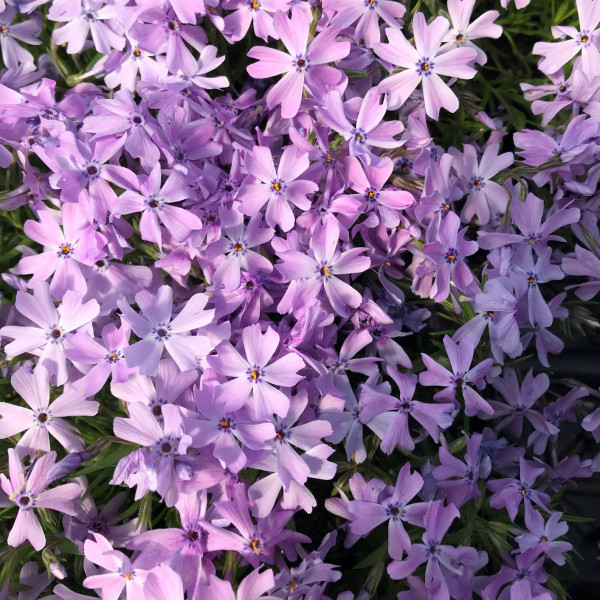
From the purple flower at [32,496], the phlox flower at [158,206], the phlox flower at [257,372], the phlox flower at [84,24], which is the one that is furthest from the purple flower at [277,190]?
the purple flower at [32,496]

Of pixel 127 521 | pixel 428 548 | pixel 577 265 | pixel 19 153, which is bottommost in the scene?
pixel 127 521

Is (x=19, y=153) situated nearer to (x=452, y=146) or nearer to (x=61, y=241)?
(x=61, y=241)

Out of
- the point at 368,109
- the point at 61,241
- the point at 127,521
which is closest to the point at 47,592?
the point at 127,521

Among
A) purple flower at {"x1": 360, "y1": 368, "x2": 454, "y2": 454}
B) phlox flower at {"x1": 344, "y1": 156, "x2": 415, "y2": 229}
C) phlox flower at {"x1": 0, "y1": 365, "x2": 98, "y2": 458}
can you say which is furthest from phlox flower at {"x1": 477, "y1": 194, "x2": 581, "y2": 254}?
phlox flower at {"x1": 0, "y1": 365, "x2": 98, "y2": 458}

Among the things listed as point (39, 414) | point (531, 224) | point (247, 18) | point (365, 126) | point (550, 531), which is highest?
point (247, 18)

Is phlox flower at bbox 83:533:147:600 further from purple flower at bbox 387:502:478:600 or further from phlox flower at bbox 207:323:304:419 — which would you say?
purple flower at bbox 387:502:478:600

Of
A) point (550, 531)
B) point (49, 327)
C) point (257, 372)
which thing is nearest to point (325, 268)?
point (257, 372)

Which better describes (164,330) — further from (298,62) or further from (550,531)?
(550,531)

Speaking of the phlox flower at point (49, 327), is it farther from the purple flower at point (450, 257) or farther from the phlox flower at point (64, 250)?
the purple flower at point (450, 257)
